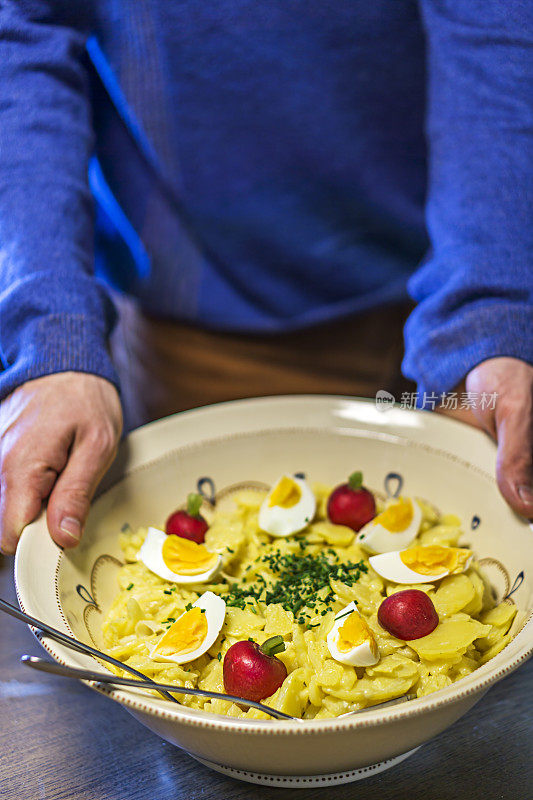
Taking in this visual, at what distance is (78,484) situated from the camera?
3.48 ft

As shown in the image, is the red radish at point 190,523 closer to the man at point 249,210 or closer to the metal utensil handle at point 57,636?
the man at point 249,210

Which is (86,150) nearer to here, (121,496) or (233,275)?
(233,275)

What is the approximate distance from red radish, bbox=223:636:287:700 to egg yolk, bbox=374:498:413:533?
34cm

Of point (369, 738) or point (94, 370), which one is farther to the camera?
point (94, 370)

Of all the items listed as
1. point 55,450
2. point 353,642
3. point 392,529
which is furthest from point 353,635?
point 55,450

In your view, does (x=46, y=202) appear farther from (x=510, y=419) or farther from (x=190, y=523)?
(x=510, y=419)

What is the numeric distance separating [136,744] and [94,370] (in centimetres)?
56

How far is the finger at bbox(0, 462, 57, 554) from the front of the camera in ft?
3.35

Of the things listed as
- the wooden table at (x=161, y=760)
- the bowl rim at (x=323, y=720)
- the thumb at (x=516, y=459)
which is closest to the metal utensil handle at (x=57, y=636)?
the bowl rim at (x=323, y=720)

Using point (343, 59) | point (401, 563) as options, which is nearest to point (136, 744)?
point (401, 563)

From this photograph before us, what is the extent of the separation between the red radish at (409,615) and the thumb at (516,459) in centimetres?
23

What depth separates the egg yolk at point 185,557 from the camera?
1.10 m

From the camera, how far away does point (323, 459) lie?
4.49 ft

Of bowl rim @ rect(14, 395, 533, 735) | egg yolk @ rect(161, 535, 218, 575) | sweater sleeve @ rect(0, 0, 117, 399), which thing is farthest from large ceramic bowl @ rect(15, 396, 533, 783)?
sweater sleeve @ rect(0, 0, 117, 399)
